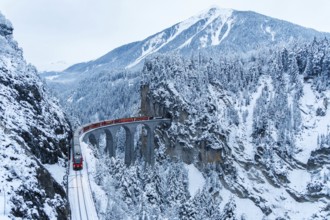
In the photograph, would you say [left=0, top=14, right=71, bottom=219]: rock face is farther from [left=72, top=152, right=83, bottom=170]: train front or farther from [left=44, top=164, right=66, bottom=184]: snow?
[left=72, top=152, right=83, bottom=170]: train front

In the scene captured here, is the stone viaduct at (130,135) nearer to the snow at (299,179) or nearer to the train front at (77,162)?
the train front at (77,162)

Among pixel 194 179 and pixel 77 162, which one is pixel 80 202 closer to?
pixel 77 162

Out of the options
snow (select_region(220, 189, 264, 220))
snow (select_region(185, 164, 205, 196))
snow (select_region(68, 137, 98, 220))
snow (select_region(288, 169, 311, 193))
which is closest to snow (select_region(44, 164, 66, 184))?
snow (select_region(68, 137, 98, 220))

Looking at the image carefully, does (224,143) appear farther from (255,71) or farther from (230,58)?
(230,58)

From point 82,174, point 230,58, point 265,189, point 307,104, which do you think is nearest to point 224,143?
point 265,189

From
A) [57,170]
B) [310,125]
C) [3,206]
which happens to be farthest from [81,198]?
[310,125]
